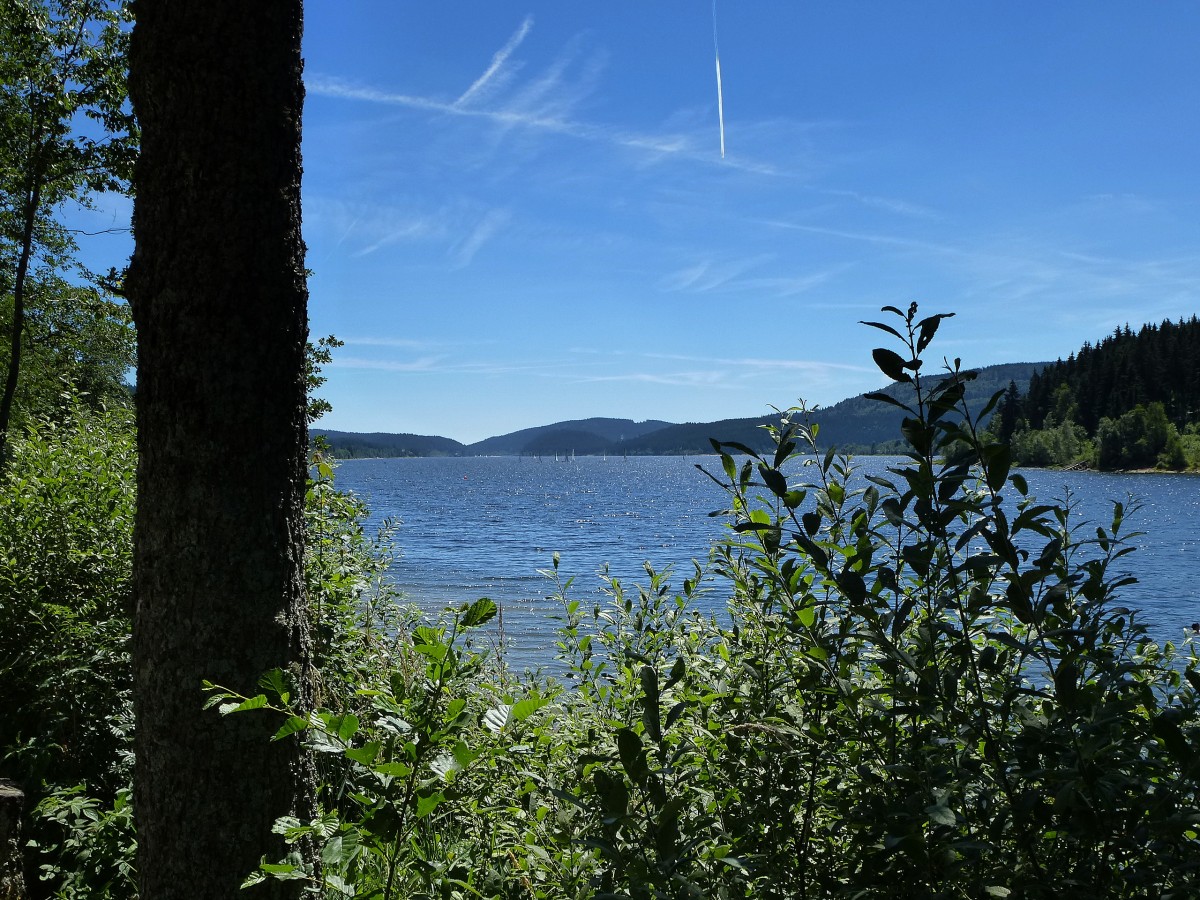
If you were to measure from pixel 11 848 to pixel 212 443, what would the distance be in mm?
2941

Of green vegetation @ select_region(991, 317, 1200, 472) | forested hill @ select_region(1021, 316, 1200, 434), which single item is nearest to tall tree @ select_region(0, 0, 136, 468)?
green vegetation @ select_region(991, 317, 1200, 472)

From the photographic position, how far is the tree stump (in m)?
3.94

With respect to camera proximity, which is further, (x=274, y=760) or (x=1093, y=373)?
(x=1093, y=373)

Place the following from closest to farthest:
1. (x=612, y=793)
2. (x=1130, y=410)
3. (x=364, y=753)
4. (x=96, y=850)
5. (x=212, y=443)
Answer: (x=612, y=793) → (x=364, y=753) → (x=212, y=443) → (x=96, y=850) → (x=1130, y=410)

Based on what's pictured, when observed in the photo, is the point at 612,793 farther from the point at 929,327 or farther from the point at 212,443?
the point at 212,443

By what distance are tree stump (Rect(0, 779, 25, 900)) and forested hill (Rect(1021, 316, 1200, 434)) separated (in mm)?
110858

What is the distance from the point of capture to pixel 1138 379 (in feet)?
315

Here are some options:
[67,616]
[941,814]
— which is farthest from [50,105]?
[941,814]

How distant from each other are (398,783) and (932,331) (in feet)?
4.89

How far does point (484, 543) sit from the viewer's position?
122 ft

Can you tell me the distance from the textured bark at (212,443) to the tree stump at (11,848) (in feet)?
6.68

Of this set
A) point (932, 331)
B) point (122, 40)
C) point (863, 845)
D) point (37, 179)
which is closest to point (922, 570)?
point (932, 331)

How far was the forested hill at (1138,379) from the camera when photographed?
94.2m

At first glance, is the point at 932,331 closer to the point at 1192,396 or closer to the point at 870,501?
the point at 870,501
